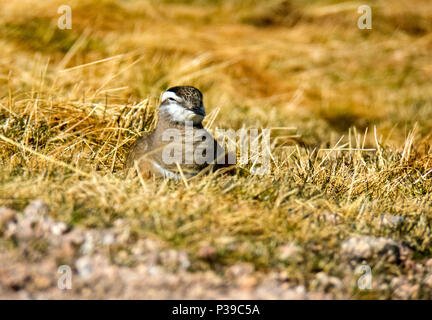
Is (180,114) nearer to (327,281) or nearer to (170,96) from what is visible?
(170,96)

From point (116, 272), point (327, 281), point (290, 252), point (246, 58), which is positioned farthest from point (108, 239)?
point (246, 58)

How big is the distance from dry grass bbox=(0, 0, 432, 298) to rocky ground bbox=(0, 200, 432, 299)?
0.07 m

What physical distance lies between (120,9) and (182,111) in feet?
20.7

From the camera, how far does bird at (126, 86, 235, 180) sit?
12.6 feet

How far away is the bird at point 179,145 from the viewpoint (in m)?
3.85

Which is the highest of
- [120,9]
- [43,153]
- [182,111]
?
[120,9]

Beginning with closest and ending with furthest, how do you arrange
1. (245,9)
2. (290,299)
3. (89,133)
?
(290,299), (89,133), (245,9)

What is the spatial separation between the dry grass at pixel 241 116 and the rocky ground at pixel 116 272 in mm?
66

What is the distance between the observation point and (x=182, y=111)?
3916mm

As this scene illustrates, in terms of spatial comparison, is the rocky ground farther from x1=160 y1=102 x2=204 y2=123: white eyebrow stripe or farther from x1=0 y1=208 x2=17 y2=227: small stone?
x1=160 y1=102 x2=204 y2=123: white eyebrow stripe

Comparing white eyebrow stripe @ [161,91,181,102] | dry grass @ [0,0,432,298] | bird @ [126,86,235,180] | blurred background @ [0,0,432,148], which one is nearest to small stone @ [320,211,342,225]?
dry grass @ [0,0,432,298]

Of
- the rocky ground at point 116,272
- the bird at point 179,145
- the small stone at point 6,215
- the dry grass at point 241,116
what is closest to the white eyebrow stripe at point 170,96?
the bird at point 179,145

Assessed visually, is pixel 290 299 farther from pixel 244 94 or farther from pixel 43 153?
pixel 244 94

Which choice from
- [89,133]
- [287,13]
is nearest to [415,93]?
[287,13]
